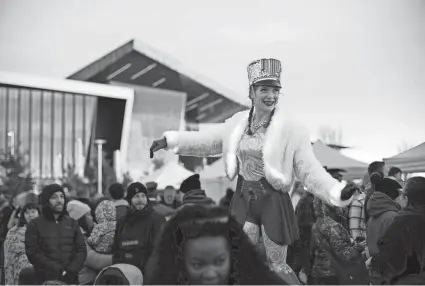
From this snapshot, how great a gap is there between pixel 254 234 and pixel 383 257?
41.7 inches

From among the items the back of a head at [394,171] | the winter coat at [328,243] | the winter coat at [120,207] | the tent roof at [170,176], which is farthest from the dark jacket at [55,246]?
the tent roof at [170,176]

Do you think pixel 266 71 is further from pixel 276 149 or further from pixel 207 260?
pixel 207 260

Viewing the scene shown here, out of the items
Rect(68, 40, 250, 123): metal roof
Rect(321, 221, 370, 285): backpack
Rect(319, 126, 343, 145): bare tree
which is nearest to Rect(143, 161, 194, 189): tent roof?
Rect(319, 126, 343, 145): bare tree

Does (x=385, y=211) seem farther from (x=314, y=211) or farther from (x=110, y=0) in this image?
(x=110, y=0)

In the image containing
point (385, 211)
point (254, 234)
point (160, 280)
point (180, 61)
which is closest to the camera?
point (160, 280)

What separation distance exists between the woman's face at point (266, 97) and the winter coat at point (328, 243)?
7.10 ft

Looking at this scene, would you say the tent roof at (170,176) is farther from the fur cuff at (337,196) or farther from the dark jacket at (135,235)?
the fur cuff at (337,196)

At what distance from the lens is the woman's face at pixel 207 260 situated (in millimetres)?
2338

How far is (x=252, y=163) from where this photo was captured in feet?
12.6

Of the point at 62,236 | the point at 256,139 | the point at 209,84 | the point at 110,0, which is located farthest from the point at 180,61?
the point at 256,139

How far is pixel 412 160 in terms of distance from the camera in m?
7.46

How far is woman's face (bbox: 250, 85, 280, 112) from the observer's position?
12.3 ft

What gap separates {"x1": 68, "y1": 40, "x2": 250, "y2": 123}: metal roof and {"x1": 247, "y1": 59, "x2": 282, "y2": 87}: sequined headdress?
31.2 meters

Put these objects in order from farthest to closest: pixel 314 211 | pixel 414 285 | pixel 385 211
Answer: pixel 314 211
pixel 385 211
pixel 414 285
